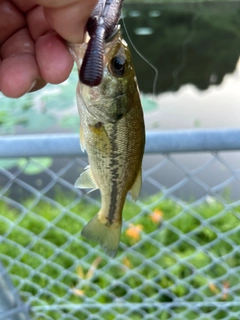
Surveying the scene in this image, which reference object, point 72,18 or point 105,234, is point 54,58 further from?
point 105,234

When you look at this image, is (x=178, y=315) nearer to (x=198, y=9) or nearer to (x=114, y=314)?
(x=114, y=314)

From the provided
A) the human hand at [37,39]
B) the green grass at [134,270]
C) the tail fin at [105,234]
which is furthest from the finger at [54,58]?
the green grass at [134,270]

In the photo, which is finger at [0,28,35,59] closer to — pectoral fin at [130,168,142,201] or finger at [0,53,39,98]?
finger at [0,53,39,98]

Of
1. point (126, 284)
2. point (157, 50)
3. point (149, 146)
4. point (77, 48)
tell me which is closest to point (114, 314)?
point (126, 284)

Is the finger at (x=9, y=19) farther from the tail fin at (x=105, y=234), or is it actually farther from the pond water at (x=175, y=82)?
the pond water at (x=175, y=82)

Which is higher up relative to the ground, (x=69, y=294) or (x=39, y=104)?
(x=69, y=294)

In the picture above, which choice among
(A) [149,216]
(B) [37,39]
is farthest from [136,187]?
(A) [149,216]

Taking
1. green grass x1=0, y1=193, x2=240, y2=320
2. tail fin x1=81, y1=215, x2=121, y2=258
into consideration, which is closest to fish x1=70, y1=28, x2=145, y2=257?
tail fin x1=81, y1=215, x2=121, y2=258
